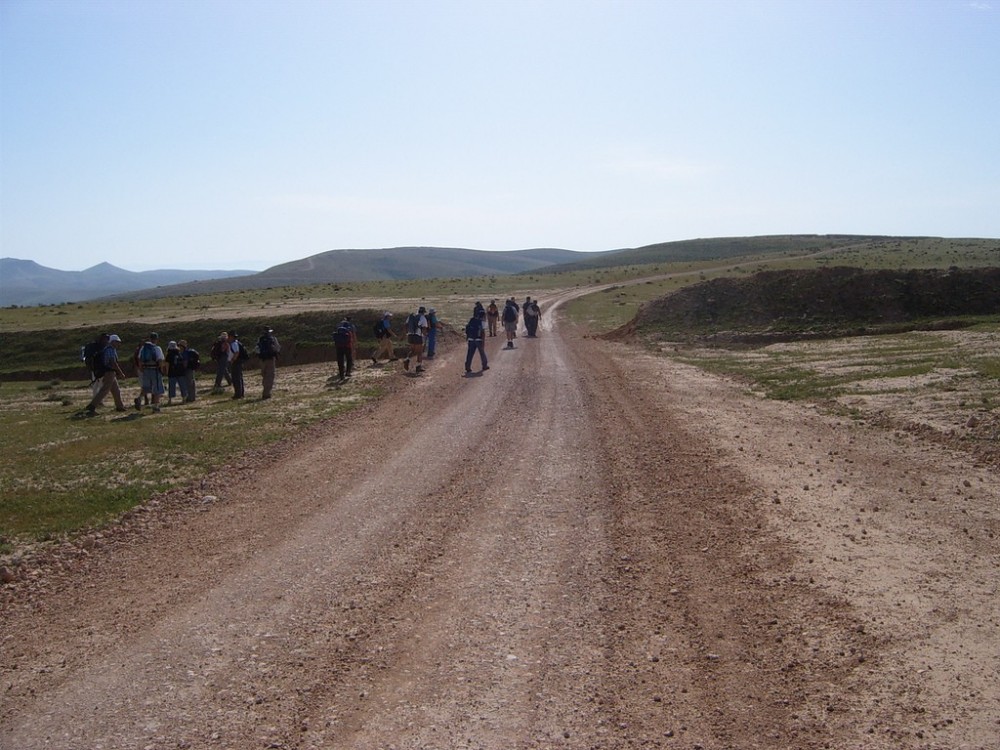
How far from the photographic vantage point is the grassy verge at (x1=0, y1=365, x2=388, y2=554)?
1161cm

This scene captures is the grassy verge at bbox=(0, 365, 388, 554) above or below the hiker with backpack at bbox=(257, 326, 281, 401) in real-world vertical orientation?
below

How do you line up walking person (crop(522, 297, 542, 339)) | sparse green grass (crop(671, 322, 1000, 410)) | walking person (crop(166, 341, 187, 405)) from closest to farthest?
sparse green grass (crop(671, 322, 1000, 410)), walking person (crop(166, 341, 187, 405)), walking person (crop(522, 297, 542, 339))

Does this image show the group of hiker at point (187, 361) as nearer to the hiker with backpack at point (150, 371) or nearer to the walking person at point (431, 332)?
the hiker with backpack at point (150, 371)

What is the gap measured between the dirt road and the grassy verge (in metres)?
0.94

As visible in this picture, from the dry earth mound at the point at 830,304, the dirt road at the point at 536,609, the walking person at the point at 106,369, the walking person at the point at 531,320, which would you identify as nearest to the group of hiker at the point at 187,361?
the walking person at the point at 106,369

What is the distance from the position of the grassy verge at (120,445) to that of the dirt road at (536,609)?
944mm

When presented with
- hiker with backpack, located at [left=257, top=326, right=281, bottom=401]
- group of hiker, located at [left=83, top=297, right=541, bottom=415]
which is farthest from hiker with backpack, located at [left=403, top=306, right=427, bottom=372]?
hiker with backpack, located at [left=257, top=326, right=281, bottom=401]

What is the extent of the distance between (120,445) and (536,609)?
37.2 feet

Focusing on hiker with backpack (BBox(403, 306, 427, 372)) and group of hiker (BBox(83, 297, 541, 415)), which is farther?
hiker with backpack (BBox(403, 306, 427, 372))

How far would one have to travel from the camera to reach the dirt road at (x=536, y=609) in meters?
5.97

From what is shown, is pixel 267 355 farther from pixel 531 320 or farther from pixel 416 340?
pixel 531 320

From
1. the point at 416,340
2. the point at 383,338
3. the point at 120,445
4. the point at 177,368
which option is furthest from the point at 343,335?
the point at 120,445

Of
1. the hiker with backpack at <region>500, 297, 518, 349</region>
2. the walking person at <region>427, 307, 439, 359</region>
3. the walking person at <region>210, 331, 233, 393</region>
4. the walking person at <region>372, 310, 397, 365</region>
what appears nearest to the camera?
the walking person at <region>210, 331, 233, 393</region>

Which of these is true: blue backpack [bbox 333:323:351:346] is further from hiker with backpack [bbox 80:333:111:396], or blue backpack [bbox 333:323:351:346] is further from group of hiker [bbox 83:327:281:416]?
hiker with backpack [bbox 80:333:111:396]
